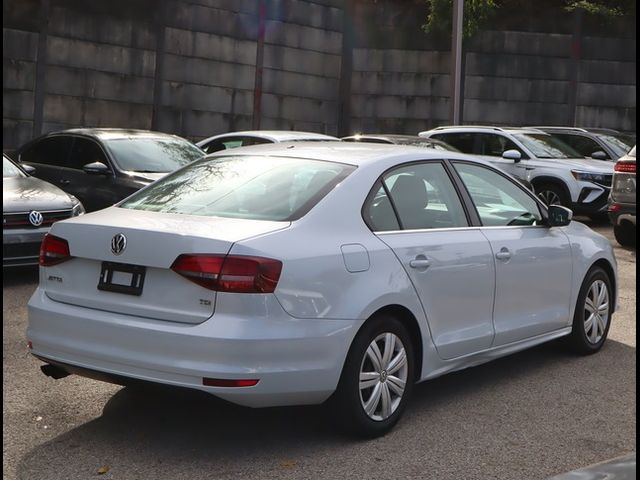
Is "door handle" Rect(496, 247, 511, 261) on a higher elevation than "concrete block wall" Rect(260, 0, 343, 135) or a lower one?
lower

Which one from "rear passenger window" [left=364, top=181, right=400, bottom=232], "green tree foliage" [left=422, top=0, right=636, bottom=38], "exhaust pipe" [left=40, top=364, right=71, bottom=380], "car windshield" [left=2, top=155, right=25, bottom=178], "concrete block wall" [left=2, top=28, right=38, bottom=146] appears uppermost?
"green tree foliage" [left=422, top=0, right=636, bottom=38]

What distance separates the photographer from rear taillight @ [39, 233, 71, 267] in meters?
5.19

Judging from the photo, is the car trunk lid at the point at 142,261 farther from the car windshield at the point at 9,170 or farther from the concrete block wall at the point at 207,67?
the concrete block wall at the point at 207,67

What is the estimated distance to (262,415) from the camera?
222 inches

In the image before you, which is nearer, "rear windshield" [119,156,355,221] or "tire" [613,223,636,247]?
"rear windshield" [119,156,355,221]

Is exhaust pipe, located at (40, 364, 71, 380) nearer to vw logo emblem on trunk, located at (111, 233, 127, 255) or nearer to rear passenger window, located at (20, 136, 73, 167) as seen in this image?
vw logo emblem on trunk, located at (111, 233, 127, 255)

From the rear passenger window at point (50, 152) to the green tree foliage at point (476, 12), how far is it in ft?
48.1

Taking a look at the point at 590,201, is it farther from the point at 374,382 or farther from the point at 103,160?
the point at 374,382

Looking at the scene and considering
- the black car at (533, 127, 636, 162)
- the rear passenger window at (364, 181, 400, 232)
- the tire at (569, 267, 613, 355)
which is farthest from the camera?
the black car at (533, 127, 636, 162)

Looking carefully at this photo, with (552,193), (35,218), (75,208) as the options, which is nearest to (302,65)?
(552,193)

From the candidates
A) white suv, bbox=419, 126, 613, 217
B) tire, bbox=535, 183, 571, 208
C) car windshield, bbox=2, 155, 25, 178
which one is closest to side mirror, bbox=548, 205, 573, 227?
car windshield, bbox=2, 155, 25, 178

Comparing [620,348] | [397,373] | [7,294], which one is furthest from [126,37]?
[397,373]

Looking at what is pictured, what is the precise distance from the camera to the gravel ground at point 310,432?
15.7ft

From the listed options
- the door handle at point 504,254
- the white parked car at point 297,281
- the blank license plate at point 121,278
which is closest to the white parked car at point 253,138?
the door handle at point 504,254
